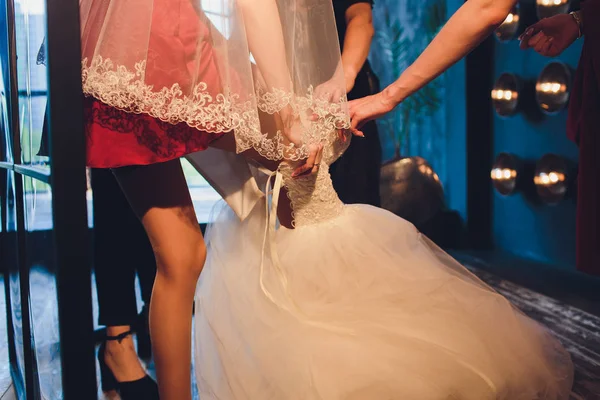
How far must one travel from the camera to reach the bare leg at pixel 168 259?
1074mm

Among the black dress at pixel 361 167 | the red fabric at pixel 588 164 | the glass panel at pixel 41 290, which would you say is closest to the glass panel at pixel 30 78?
the glass panel at pixel 41 290

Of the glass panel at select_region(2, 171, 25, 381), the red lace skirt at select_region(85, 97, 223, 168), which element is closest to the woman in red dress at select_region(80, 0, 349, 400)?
the red lace skirt at select_region(85, 97, 223, 168)

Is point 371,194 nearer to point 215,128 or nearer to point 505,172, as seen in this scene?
point 215,128

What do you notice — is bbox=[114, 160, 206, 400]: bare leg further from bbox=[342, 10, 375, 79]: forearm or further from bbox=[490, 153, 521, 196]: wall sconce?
bbox=[490, 153, 521, 196]: wall sconce

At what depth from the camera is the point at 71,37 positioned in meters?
0.75

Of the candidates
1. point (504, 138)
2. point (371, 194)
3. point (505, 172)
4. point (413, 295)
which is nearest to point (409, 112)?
point (504, 138)

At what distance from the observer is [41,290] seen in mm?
1127

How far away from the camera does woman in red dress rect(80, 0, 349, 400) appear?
3.22ft

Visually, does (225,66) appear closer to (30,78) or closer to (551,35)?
(30,78)

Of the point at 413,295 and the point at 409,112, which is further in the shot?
the point at 409,112

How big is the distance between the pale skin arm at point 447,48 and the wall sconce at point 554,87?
1.74 metres

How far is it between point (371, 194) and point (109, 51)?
1108mm

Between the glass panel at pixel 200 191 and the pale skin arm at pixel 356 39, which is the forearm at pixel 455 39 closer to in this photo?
the pale skin arm at pixel 356 39
